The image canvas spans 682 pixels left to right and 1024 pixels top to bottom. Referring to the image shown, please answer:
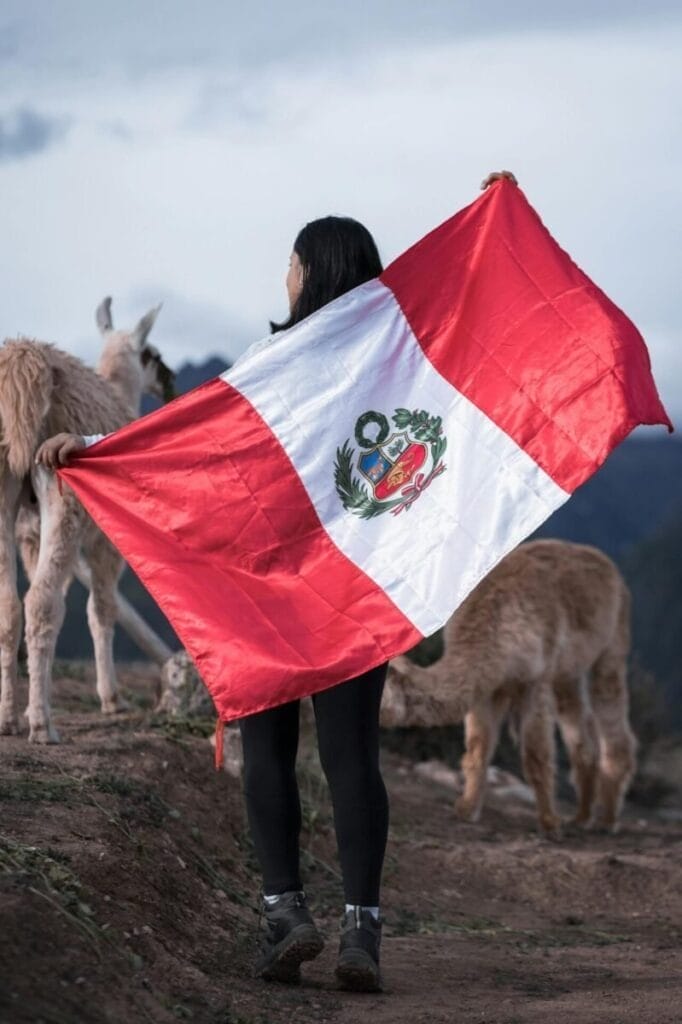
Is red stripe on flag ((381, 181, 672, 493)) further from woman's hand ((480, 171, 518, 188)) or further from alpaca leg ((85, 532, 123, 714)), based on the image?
alpaca leg ((85, 532, 123, 714))

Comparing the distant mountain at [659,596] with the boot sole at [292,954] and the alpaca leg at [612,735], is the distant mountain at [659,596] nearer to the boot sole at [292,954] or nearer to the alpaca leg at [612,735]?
the alpaca leg at [612,735]

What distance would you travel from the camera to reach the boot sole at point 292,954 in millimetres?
4871

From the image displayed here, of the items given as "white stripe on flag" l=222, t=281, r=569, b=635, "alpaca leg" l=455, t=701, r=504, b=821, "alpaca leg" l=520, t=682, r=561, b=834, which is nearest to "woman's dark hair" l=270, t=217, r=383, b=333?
"white stripe on flag" l=222, t=281, r=569, b=635

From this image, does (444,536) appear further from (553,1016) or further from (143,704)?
(143,704)

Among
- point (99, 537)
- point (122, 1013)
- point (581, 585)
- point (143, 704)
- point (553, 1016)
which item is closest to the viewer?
point (122, 1013)

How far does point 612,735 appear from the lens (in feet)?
41.3

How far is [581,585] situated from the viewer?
12.1 meters

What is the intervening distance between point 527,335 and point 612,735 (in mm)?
7588

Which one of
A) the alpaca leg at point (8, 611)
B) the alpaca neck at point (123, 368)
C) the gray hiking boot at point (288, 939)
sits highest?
the alpaca neck at point (123, 368)

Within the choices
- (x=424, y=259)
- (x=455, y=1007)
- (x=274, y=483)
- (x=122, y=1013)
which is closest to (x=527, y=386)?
(x=424, y=259)

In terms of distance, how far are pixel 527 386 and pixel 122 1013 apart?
8.83ft

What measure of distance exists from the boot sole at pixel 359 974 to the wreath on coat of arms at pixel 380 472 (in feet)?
4.91

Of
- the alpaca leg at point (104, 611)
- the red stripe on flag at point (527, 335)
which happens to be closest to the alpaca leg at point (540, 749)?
the alpaca leg at point (104, 611)

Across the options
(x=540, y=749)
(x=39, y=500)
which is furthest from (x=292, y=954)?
(x=540, y=749)
